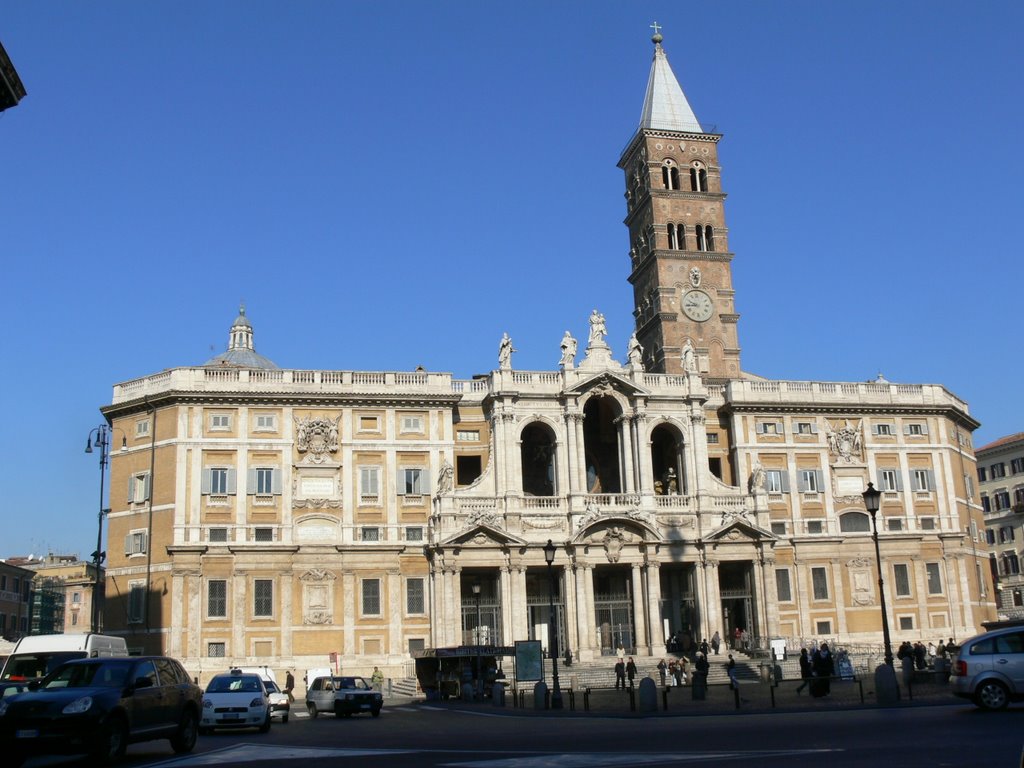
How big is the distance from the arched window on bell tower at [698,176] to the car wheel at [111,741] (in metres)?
60.6

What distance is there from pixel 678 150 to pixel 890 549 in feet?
94.3

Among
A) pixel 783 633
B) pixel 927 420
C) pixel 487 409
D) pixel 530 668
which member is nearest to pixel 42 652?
pixel 530 668

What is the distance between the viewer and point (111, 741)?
56.5 ft

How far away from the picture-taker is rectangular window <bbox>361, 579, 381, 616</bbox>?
55.7 m

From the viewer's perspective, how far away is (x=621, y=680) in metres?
47.2

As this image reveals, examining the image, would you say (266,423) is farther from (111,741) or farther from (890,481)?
(111,741)

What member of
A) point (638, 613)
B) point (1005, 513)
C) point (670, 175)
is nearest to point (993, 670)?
point (638, 613)

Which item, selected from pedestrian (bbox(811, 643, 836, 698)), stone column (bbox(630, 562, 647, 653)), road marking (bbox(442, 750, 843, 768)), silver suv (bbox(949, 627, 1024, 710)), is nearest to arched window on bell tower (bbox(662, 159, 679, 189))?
stone column (bbox(630, 562, 647, 653))

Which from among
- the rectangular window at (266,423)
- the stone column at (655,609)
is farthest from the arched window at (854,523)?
the rectangular window at (266,423)

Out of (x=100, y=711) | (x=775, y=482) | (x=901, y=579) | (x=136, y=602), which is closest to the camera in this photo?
(x=100, y=711)

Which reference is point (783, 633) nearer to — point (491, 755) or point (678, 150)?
point (678, 150)

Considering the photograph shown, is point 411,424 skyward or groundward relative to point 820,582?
skyward

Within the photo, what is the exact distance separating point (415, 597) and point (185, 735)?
3639 cm

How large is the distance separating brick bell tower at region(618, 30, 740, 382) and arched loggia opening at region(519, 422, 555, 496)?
10.6 meters
